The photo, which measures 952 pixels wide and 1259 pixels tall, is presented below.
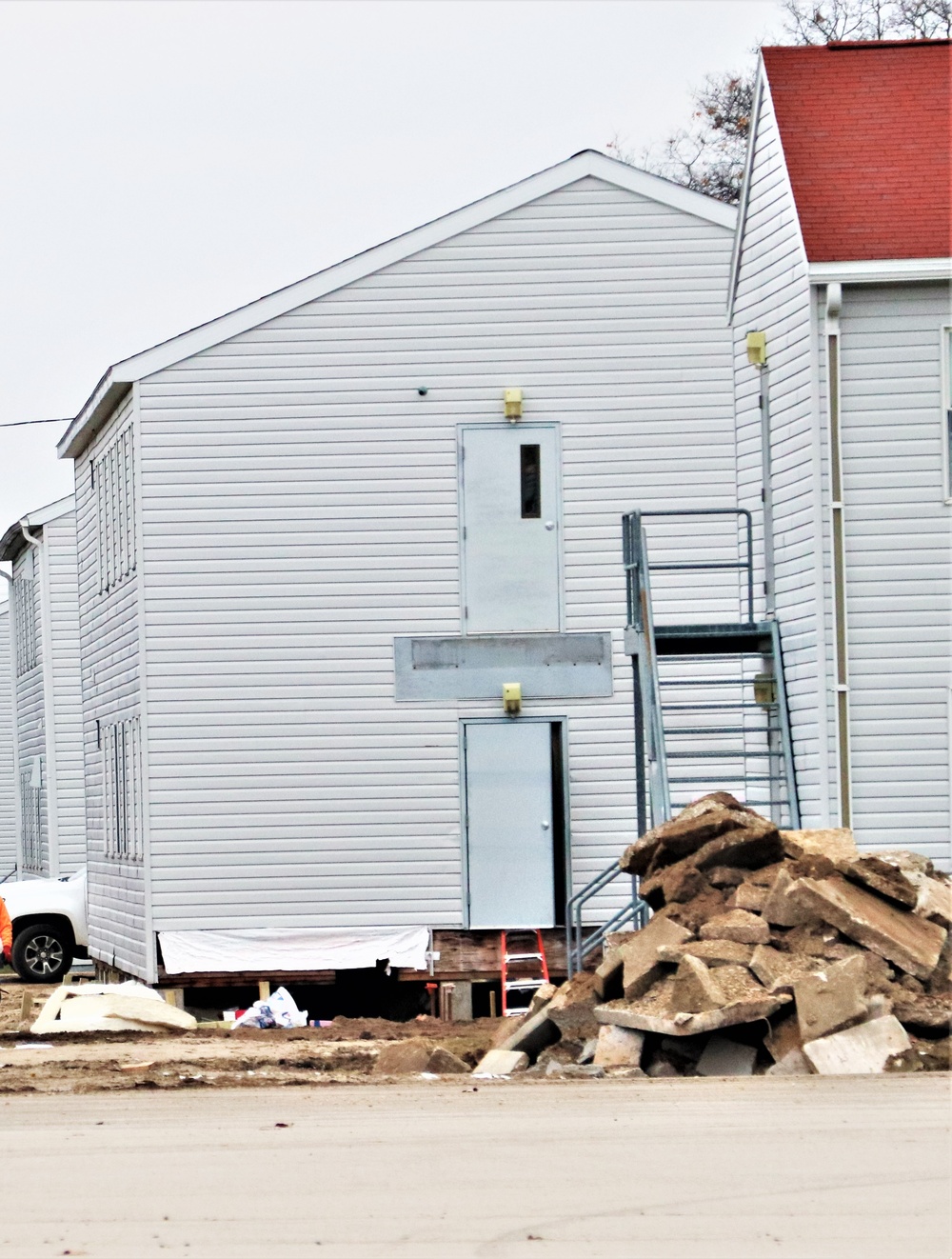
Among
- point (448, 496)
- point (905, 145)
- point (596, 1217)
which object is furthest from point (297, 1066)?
point (905, 145)

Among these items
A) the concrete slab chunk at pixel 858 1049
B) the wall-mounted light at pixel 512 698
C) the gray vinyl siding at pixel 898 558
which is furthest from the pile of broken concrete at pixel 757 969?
the wall-mounted light at pixel 512 698

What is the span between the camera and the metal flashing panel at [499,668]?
2058 centimetres

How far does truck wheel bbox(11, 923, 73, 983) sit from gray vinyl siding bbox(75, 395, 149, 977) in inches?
48.2

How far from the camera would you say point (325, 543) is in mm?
20625

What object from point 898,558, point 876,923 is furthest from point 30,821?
point 876,923

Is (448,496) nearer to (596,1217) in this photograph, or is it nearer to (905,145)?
(905,145)

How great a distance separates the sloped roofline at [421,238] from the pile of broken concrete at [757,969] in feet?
27.9

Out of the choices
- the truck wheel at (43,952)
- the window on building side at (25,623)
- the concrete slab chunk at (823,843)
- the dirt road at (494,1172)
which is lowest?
the truck wheel at (43,952)

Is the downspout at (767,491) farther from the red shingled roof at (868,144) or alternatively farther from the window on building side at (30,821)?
the window on building side at (30,821)

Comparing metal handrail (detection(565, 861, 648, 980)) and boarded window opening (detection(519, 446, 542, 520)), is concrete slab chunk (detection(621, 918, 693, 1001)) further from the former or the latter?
boarded window opening (detection(519, 446, 542, 520))

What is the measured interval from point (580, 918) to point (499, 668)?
9.46 ft

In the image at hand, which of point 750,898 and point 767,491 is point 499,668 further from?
point 750,898

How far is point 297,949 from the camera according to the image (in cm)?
2047

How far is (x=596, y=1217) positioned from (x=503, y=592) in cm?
1353
